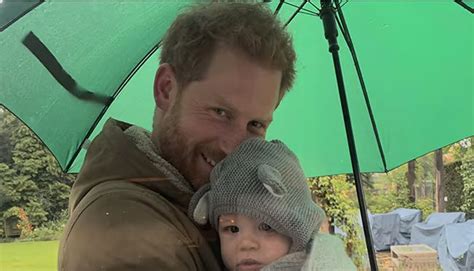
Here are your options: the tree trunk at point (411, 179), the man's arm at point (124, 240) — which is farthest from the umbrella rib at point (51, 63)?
the tree trunk at point (411, 179)

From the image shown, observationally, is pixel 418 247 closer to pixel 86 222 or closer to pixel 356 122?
pixel 356 122

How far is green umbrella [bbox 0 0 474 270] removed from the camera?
99 centimetres

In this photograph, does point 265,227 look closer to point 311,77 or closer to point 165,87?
point 165,87

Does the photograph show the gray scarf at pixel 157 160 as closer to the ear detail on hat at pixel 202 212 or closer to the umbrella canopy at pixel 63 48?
the ear detail on hat at pixel 202 212

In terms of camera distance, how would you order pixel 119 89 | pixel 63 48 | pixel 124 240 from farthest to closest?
pixel 119 89, pixel 63 48, pixel 124 240

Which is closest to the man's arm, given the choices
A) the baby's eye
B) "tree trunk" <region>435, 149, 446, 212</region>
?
the baby's eye

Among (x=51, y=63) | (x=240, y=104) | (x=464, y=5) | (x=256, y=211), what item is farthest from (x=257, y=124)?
(x=464, y=5)

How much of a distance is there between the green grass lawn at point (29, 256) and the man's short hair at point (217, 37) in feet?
1.09

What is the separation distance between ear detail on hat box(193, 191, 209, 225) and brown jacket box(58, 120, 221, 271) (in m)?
0.01

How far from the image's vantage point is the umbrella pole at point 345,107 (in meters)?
1.34

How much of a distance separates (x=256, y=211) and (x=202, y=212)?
9cm

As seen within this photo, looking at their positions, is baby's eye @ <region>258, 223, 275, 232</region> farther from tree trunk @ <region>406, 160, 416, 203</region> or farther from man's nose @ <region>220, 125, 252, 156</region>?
tree trunk @ <region>406, 160, 416, 203</region>

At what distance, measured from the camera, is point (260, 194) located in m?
0.88

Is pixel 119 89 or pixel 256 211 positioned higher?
pixel 119 89
